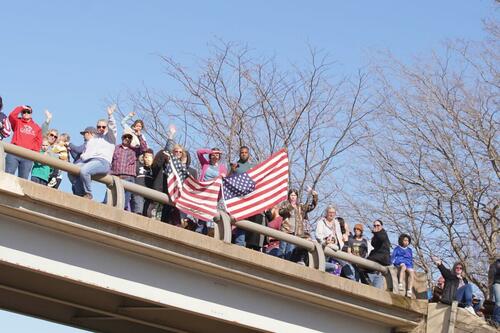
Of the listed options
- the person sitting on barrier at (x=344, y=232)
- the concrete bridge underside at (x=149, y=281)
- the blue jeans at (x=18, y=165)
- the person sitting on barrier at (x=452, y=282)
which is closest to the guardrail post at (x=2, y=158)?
the concrete bridge underside at (x=149, y=281)

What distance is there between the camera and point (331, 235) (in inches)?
675

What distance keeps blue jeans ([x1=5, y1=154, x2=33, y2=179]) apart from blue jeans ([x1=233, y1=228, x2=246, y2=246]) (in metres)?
3.59

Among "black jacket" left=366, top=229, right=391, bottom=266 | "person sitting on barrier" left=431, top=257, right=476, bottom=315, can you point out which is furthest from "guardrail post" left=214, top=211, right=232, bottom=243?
"person sitting on barrier" left=431, top=257, right=476, bottom=315

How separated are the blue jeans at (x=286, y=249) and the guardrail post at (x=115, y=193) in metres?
3.66

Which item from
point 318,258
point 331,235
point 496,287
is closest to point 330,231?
point 331,235

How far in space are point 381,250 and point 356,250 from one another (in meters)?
0.43

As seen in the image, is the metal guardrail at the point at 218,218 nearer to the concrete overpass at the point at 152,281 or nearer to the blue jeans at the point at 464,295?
the concrete overpass at the point at 152,281

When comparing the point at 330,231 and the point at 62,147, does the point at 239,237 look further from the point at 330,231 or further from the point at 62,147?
the point at 62,147

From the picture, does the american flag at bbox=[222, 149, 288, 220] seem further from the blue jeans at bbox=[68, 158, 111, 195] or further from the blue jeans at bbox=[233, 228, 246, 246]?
the blue jeans at bbox=[68, 158, 111, 195]

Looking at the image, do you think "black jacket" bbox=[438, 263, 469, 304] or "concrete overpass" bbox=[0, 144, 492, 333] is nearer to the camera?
"concrete overpass" bbox=[0, 144, 492, 333]

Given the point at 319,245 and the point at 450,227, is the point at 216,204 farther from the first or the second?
the point at 450,227

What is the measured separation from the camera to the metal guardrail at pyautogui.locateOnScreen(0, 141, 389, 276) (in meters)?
13.1

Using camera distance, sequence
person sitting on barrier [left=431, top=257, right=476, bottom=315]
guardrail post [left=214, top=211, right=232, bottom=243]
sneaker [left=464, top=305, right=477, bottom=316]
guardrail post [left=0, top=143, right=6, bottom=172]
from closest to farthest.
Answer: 1. guardrail post [left=0, top=143, right=6, bottom=172]
2. guardrail post [left=214, top=211, right=232, bottom=243]
3. person sitting on barrier [left=431, top=257, right=476, bottom=315]
4. sneaker [left=464, top=305, right=477, bottom=316]

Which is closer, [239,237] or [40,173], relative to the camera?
[40,173]
